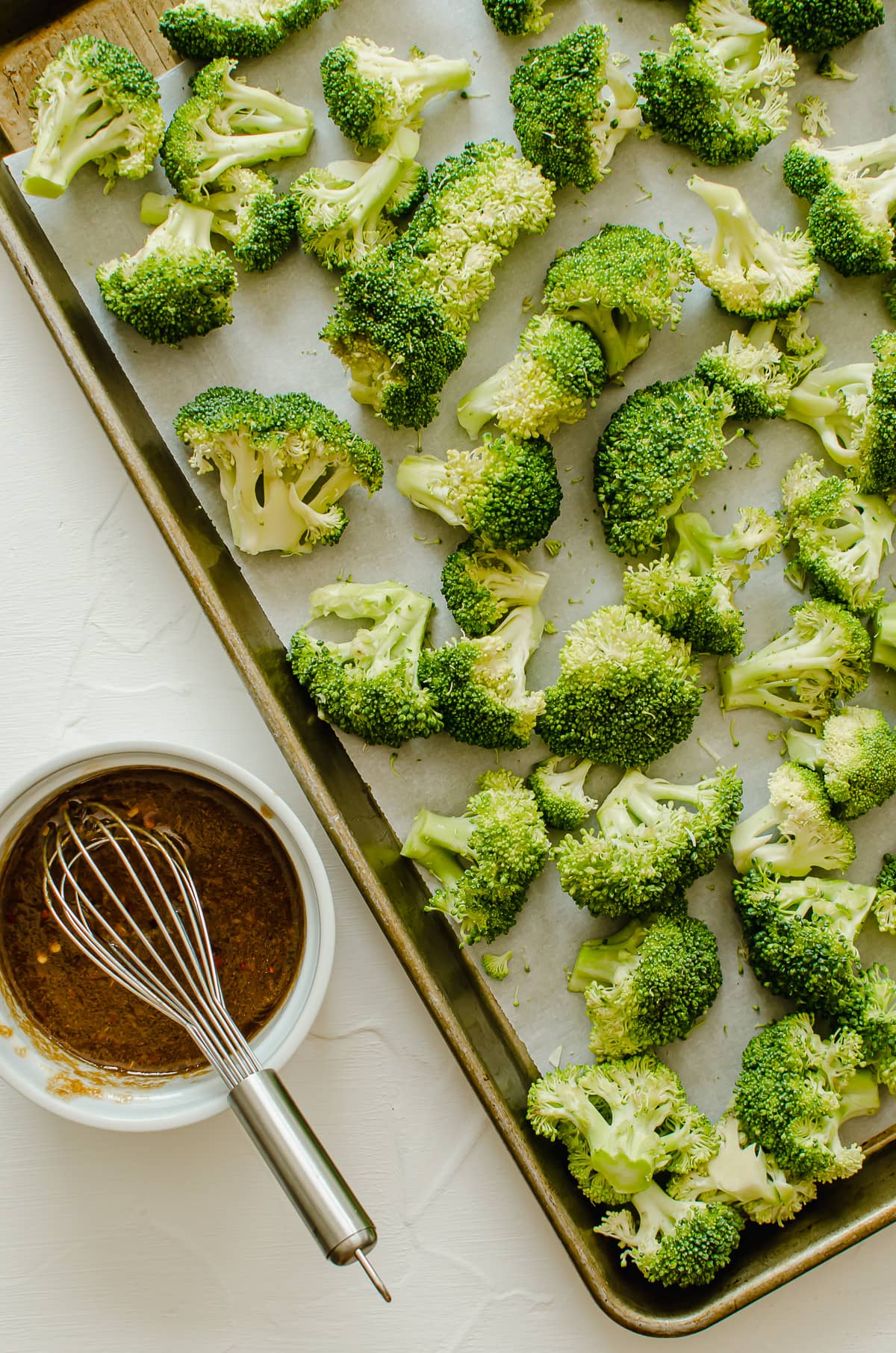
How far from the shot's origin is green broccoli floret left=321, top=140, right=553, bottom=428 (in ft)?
6.39

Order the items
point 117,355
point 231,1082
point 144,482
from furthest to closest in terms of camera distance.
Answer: point 117,355 → point 144,482 → point 231,1082

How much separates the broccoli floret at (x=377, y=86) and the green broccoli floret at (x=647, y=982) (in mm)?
1637

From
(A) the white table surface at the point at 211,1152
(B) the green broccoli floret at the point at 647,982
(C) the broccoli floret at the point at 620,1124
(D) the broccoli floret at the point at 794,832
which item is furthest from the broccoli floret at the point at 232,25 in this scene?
(C) the broccoli floret at the point at 620,1124

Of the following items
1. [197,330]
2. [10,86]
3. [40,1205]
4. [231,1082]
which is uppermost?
[10,86]

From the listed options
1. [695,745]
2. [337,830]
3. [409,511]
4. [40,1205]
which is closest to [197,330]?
[409,511]

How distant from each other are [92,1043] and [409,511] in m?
1.20

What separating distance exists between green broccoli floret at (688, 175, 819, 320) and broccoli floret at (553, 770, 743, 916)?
931 mm

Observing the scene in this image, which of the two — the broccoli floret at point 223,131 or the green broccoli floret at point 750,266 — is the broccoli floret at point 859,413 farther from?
the broccoli floret at point 223,131

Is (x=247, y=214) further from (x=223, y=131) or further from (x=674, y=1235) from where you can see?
(x=674, y=1235)

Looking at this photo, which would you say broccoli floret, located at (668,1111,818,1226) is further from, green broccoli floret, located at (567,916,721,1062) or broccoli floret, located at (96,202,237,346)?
broccoli floret, located at (96,202,237,346)

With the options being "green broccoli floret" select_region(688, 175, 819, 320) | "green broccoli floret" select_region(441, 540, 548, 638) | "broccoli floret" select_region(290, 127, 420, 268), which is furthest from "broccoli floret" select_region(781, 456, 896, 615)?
"broccoli floret" select_region(290, 127, 420, 268)

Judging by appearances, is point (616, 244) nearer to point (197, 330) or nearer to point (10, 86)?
point (197, 330)

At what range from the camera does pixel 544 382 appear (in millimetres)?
1964

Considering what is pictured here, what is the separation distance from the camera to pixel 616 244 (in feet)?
6.52
